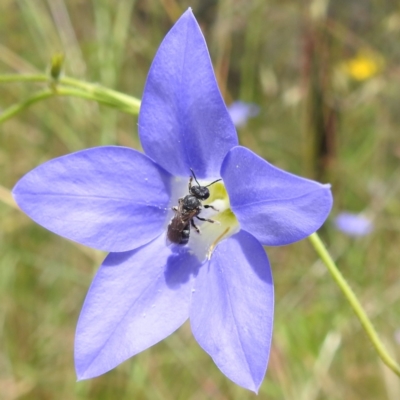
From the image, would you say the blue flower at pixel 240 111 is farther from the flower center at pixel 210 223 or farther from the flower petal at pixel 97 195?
the flower petal at pixel 97 195

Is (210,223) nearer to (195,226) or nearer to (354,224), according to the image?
(195,226)

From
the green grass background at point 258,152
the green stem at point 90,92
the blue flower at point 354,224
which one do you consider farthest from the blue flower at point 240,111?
the green stem at point 90,92

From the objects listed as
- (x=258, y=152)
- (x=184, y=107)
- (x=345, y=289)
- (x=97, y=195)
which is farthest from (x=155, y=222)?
(x=258, y=152)

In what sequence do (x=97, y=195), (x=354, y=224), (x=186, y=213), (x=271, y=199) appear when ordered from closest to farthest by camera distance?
(x=271, y=199), (x=97, y=195), (x=186, y=213), (x=354, y=224)

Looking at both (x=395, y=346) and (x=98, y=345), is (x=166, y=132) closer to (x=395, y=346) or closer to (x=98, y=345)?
(x=98, y=345)

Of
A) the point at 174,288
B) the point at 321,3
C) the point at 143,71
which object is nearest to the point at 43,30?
the point at 143,71

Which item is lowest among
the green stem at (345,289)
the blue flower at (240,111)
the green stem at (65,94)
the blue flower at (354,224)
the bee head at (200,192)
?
the blue flower at (354,224)
